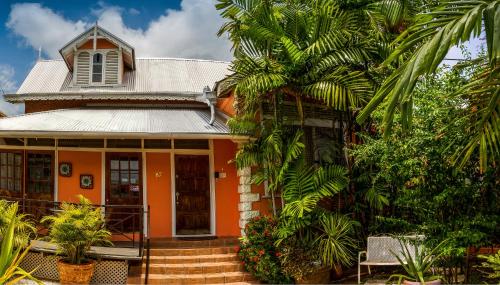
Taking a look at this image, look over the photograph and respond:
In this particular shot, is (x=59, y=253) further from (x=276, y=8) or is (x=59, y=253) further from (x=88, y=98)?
(x=276, y=8)

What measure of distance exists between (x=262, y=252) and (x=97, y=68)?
25.2 feet

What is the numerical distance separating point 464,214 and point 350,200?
3.48m

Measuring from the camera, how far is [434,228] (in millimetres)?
6965

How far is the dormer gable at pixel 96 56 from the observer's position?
43.1ft

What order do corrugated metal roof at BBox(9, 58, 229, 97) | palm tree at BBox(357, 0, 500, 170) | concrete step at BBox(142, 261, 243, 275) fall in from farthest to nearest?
1. corrugated metal roof at BBox(9, 58, 229, 97)
2. concrete step at BBox(142, 261, 243, 275)
3. palm tree at BBox(357, 0, 500, 170)

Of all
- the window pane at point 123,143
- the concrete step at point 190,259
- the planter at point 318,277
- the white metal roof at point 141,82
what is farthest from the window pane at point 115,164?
the planter at point 318,277

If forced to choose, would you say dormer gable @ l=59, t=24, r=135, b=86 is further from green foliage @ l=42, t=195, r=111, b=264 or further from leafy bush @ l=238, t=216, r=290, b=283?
leafy bush @ l=238, t=216, r=290, b=283

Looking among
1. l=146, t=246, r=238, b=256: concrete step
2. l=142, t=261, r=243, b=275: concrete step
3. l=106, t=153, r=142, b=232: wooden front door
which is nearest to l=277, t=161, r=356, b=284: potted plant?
l=142, t=261, r=243, b=275: concrete step

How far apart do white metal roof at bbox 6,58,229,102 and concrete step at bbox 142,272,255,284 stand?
507 cm

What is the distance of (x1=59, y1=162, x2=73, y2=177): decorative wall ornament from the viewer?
1133cm

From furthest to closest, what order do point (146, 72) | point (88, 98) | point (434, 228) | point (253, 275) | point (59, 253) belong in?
point (146, 72) < point (88, 98) < point (253, 275) < point (59, 253) < point (434, 228)

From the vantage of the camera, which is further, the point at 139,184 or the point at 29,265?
the point at 139,184

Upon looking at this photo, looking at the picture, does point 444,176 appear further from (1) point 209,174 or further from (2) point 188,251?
(1) point 209,174

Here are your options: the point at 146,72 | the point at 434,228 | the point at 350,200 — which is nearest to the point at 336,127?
the point at 350,200
